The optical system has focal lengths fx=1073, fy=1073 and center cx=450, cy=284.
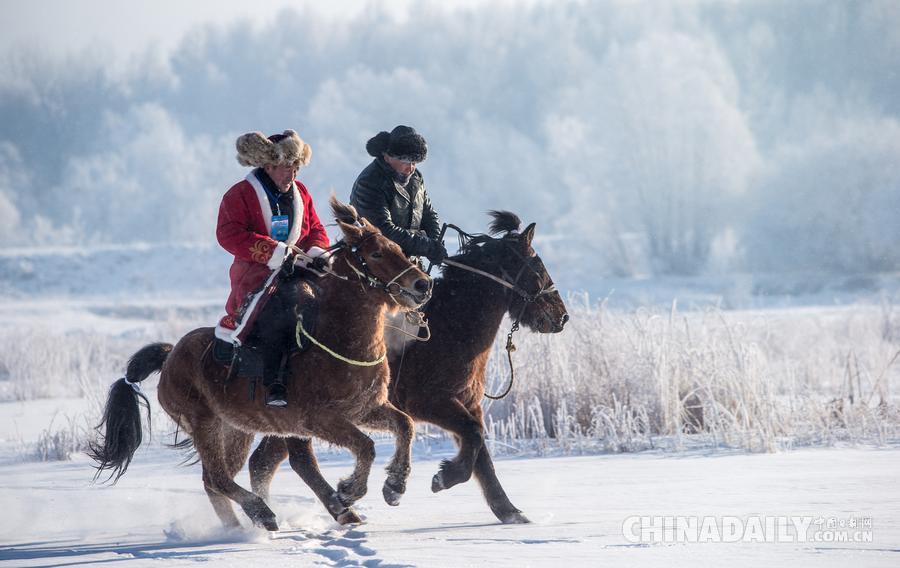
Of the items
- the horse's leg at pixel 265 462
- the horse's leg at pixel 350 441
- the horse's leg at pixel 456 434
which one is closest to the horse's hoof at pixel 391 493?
the horse's leg at pixel 350 441

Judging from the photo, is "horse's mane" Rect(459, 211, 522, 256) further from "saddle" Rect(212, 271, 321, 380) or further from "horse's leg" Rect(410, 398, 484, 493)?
"saddle" Rect(212, 271, 321, 380)

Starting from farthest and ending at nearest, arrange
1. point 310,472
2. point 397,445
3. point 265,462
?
point 265,462
point 310,472
point 397,445

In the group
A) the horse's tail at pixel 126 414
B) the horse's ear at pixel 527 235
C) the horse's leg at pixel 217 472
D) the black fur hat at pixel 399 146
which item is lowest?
the horse's leg at pixel 217 472

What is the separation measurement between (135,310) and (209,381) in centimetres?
2348

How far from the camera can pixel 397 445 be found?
5609mm

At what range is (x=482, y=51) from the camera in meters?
78.0

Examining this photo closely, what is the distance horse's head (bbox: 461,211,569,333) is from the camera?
6.59 meters

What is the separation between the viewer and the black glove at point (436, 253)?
6719mm

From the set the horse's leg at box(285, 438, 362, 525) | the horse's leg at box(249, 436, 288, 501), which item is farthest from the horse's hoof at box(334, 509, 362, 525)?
the horse's leg at box(249, 436, 288, 501)

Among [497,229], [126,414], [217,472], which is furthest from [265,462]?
[497,229]

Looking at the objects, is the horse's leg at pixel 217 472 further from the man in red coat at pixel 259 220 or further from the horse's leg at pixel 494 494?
the horse's leg at pixel 494 494

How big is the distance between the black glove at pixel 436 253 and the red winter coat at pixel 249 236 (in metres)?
0.90

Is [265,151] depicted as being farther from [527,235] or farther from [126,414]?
[126,414]

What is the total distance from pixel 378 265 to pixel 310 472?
5.38ft
